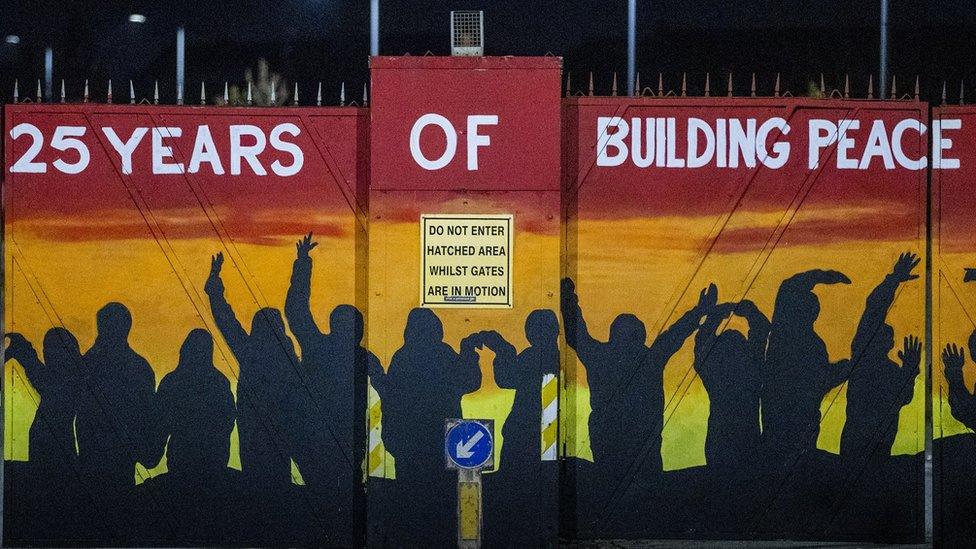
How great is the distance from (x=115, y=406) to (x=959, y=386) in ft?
19.1

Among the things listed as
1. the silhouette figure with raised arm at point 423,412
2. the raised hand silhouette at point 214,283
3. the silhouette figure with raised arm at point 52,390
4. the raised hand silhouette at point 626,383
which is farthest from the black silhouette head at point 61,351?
the raised hand silhouette at point 626,383

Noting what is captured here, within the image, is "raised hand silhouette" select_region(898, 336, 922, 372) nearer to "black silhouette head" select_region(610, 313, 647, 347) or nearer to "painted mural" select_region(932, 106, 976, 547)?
"painted mural" select_region(932, 106, 976, 547)

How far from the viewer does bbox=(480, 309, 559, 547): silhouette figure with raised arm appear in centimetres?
677

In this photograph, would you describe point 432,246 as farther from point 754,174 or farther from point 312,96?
point 754,174

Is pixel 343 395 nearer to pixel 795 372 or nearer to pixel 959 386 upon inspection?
pixel 795 372

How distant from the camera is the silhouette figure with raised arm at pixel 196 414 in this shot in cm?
695

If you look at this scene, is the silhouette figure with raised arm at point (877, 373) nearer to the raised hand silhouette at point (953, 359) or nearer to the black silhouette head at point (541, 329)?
the raised hand silhouette at point (953, 359)

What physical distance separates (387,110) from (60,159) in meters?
2.28

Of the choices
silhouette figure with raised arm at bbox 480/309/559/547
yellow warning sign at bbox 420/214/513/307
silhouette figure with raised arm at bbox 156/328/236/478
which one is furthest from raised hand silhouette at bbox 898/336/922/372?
silhouette figure with raised arm at bbox 156/328/236/478

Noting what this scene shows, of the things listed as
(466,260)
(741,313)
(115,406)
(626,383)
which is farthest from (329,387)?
(741,313)

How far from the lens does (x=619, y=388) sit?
701 cm

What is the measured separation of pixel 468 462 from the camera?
6297 mm

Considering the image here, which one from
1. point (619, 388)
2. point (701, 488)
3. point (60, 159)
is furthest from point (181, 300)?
point (701, 488)

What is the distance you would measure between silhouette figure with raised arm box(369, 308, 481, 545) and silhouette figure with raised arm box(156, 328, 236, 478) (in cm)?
111
